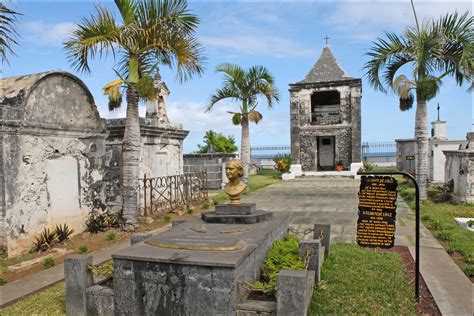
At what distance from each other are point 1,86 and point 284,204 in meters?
9.32

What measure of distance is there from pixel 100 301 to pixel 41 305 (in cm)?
117

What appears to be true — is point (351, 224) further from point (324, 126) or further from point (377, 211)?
point (324, 126)

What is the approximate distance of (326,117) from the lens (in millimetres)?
26422

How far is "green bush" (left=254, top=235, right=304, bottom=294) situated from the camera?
447 cm

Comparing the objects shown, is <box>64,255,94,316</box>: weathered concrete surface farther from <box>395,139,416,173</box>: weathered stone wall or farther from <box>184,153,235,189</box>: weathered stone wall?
<box>395,139,416,173</box>: weathered stone wall

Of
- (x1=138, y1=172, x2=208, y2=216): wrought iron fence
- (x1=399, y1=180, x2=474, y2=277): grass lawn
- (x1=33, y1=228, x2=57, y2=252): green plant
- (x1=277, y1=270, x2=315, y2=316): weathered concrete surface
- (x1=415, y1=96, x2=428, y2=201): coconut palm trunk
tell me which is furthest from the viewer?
(x1=415, y1=96, x2=428, y2=201): coconut palm trunk

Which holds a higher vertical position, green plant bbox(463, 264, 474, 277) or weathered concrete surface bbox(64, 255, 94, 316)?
weathered concrete surface bbox(64, 255, 94, 316)

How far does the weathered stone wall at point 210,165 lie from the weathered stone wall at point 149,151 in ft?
18.7

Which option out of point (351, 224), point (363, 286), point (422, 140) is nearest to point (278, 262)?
point (363, 286)

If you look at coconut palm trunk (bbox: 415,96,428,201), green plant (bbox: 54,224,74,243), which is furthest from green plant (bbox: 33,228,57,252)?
coconut palm trunk (bbox: 415,96,428,201)

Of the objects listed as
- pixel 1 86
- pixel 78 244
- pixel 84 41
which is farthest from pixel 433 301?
pixel 1 86

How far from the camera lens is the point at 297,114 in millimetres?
25766

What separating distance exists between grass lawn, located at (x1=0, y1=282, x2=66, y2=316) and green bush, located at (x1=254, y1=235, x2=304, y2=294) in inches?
104

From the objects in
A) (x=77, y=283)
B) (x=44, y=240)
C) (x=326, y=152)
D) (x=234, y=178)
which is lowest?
(x=44, y=240)
